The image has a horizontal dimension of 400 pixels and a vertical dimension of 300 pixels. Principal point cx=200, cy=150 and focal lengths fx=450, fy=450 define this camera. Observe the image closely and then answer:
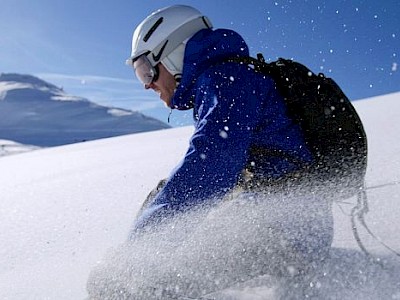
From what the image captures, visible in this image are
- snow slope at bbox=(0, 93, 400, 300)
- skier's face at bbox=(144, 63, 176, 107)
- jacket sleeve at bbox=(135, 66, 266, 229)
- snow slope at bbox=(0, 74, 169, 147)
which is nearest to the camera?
jacket sleeve at bbox=(135, 66, 266, 229)

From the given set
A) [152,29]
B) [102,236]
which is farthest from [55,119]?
[152,29]

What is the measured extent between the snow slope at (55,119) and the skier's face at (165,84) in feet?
391

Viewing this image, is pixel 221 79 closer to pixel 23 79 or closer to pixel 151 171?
pixel 151 171

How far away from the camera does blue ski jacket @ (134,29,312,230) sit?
1.50m

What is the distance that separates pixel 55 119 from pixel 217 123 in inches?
5858

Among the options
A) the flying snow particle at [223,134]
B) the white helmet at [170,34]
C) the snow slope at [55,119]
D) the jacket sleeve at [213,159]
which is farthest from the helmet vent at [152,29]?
the snow slope at [55,119]

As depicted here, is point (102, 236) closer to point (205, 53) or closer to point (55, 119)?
point (205, 53)

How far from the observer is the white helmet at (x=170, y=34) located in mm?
2029

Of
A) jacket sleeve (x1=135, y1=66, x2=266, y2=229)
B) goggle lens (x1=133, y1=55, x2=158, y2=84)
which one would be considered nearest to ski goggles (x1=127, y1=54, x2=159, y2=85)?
goggle lens (x1=133, y1=55, x2=158, y2=84)

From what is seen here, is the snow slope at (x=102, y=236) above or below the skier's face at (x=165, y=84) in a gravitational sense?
below

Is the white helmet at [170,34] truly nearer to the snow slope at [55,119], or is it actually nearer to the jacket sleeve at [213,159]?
the jacket sleeve at [213,159]

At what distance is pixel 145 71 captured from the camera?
2102 millimetres

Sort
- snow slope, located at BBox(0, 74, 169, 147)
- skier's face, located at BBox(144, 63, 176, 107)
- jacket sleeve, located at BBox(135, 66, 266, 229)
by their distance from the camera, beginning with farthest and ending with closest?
snow slope, located at BBox(0, 74, 169, 147), skier's face, located at BBox(144, 63, 176, 107), jacket sleeve, located at BBox(135, 66, 266, 229)

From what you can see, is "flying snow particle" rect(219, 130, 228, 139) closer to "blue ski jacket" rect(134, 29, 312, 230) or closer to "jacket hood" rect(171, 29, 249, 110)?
"blue ski jacket" rect(134, 29, 312, 230)
